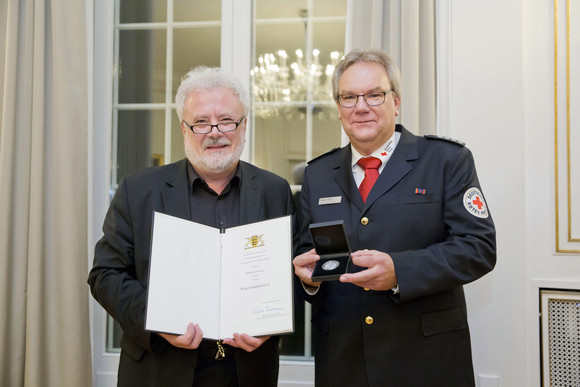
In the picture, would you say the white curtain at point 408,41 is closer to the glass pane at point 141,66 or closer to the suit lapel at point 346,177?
the suit lapel at point 346,177

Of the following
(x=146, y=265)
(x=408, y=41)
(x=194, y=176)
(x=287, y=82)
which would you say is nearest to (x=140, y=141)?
(x=287, y=82)

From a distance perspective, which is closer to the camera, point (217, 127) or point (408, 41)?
point (217, 127)

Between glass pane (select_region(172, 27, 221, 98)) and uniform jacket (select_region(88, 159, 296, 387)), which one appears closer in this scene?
uniform jacket (select_region(88, 159, 296, 387))

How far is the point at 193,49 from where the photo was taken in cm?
295

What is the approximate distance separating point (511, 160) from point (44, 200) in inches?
94.7

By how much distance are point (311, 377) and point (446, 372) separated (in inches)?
51.5

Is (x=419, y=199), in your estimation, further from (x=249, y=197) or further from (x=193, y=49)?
(x=193, y=49)

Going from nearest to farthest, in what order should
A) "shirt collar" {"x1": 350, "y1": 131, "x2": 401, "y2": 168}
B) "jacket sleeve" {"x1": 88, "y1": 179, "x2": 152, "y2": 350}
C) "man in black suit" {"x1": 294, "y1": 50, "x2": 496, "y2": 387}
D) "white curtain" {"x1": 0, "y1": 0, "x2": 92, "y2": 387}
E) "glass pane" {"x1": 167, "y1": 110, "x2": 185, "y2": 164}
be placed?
1. "man in black suit" {"x1": 294, "y1": 50, "x2": 496, "y2": 387}
2. "jacket sleeve" {"x1": 88, "y1": 179, "x2": 152, "y2": 350}
3. "shirt collar" {"x1": 350, "y1": 131, "x2": 401, "y2": 168}
4. "white curtain" {"x1": 0, "y1": 0, "x2": 92, "y2": 387}
5. "glass pane" {"x1": 167, "y1": 110, "x2": 185, "y2": 164}

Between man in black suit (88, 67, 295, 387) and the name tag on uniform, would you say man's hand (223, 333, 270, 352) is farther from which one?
the name tag on uniform

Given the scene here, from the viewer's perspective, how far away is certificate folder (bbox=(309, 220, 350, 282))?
135cm

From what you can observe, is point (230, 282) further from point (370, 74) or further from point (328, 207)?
point (370, 74)

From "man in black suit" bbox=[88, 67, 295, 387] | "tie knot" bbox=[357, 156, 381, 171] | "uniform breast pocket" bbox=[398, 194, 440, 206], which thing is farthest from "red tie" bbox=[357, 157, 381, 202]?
"man in black suit" bbox=[88, 67, 295, 387]

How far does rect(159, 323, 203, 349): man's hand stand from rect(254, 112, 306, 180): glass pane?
1496 mm

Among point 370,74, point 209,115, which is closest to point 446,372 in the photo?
point 370,74
